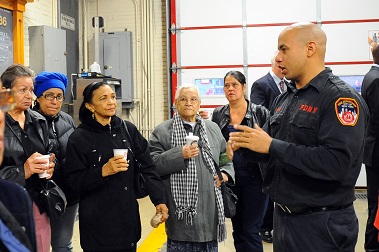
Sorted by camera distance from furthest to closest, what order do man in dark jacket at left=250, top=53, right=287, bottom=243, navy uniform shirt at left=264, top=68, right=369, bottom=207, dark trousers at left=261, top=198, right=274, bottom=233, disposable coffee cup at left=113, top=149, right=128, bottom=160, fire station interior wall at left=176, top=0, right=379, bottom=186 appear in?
fire station interior wall at left=176, top=0, right=379, bottom=186, dark trousers at left=261, top=198, right=274, bottom=233, man in dark jacket at left=250, top=53, right=287, bottom=243, disposable coffee cup at left=113, top=149, right=128, bottom=160, navy uniform shirt at left=264, top=68, right=369, bottom=207

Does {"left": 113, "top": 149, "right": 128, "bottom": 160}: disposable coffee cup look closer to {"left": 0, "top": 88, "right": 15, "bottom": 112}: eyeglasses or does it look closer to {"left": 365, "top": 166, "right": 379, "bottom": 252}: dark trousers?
{"left": 0, "top": 88, "right": 15, "bottom": 112}: eyeglasses

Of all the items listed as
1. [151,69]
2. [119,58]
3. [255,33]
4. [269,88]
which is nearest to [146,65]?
[151,69]

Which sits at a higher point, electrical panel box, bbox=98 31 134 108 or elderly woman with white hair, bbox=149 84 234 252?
electrical panel box, bbox=98 31 134 108

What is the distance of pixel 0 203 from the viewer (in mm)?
1415

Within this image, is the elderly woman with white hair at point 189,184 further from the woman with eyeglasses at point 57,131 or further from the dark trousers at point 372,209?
the dark trousers at point 372,209

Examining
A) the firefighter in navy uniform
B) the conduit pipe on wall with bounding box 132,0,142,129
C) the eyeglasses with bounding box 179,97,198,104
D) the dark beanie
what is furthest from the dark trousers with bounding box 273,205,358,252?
the conduit pipe on wall with bounding box 132,0,142,129

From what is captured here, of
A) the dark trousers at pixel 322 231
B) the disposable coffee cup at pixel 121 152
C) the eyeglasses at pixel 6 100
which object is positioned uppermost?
the eyeglasses at pixel 6 100

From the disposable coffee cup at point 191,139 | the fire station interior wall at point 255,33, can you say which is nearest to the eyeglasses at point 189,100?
the disposable coffee cup at point 191,139

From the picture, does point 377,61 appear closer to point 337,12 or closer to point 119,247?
point 119,247

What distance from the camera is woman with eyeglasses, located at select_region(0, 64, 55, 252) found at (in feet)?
8.63

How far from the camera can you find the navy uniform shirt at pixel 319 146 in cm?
211

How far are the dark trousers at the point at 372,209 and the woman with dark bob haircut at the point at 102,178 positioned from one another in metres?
2.23

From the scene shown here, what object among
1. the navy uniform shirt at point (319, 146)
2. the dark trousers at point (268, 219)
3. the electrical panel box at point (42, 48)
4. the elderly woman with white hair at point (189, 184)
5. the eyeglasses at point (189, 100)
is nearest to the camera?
the navy uniform shirt at point (319, 146)

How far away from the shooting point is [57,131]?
10.6ft
